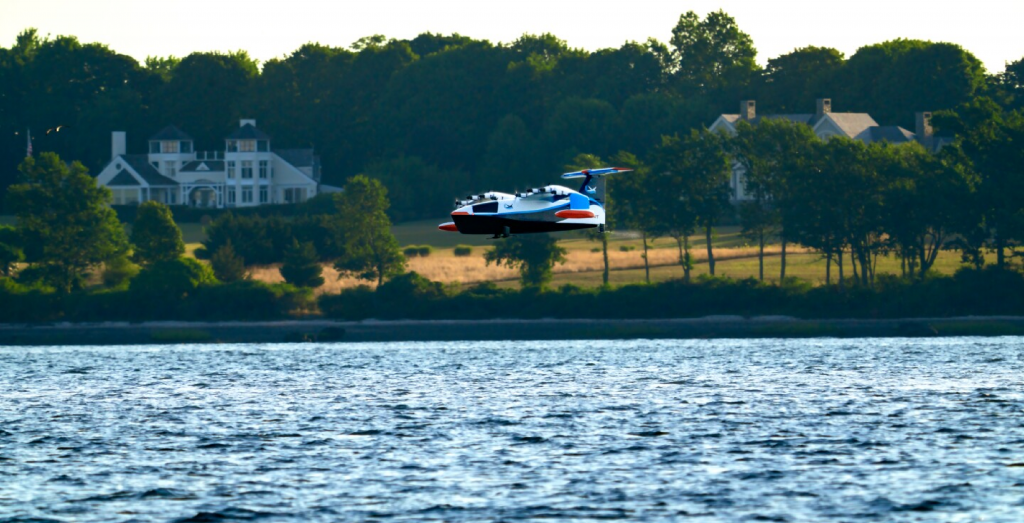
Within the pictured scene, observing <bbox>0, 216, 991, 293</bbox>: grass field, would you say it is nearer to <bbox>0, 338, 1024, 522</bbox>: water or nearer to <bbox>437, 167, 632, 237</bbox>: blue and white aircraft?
<bbox>0, 338, 1024, 522</bbox>: water

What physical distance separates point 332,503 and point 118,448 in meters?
18.2

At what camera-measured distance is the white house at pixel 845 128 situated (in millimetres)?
183750

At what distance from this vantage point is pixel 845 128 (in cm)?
18550

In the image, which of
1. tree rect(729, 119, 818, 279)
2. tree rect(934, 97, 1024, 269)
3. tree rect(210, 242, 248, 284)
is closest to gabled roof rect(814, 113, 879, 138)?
tree rect(729, 119, 818, 279)

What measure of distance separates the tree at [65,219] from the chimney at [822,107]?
92.3m

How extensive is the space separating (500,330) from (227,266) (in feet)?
95.3

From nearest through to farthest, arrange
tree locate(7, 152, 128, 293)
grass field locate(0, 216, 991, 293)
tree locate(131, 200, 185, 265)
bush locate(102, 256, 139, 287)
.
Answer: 1. grass field locate(0, 216, 991, 293)
2. tree locate(7, 152, 128, 293)
3. bush locate(102, 256, 139, 287)
4. tree locate(131, 200, 185, 265)

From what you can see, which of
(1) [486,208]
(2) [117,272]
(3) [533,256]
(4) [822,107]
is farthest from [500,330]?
(4) [822,107]

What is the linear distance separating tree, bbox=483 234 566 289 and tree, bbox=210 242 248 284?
2572 centimetres

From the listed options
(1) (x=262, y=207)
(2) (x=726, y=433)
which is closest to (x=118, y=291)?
(1) (x=262, y=207)

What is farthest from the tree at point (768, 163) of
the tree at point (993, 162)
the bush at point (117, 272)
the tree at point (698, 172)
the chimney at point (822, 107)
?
the bush at point (117, 272)

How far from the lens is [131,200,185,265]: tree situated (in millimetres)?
139125

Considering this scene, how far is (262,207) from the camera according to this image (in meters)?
195

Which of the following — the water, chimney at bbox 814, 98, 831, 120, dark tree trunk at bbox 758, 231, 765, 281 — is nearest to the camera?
the water
